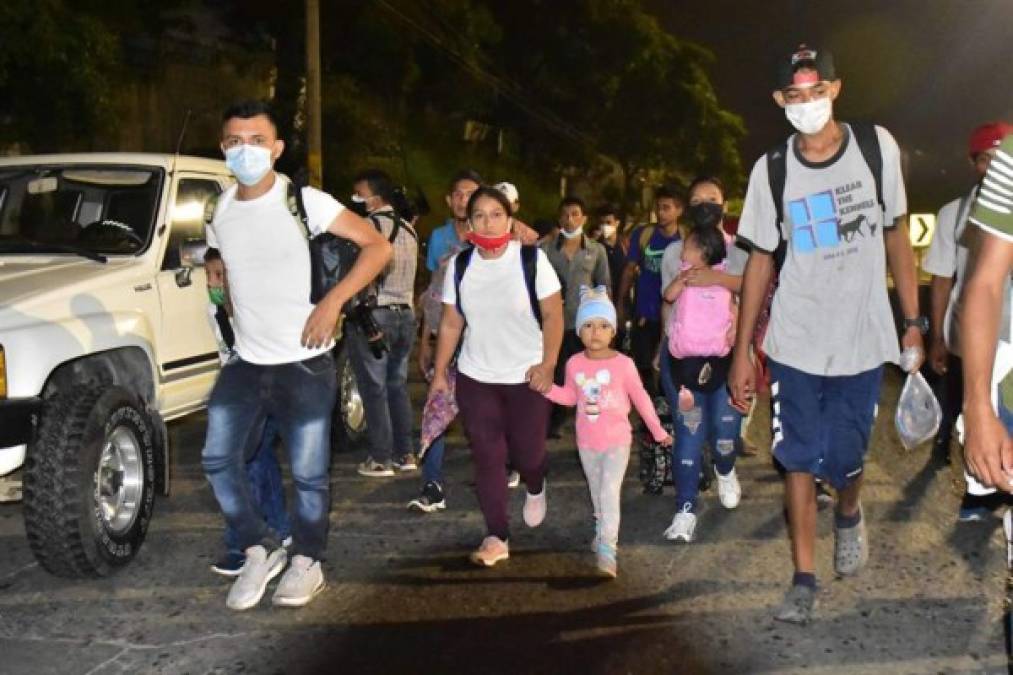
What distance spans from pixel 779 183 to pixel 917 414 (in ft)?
3.63

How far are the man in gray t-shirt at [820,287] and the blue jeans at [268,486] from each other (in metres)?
2.35

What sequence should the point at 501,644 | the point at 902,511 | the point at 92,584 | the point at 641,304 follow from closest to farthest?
the point at 501,644 → the point at 92,584 → the point at 902,511 → the point at 641,304

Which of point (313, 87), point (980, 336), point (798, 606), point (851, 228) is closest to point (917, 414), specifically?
point (851, 228)

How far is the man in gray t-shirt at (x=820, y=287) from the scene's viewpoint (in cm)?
470

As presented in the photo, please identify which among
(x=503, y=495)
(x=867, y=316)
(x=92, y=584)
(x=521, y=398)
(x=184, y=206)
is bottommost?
(x=92, y=584)

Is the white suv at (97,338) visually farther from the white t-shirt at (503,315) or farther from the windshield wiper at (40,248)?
the white t-shirt at (503,315)

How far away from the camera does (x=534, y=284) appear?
557 cm

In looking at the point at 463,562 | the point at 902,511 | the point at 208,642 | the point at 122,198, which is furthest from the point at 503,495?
the point at 122,198

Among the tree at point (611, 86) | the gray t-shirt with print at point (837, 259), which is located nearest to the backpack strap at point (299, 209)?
the gray t-shirt with print at point (837, 259)

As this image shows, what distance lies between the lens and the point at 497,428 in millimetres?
5645

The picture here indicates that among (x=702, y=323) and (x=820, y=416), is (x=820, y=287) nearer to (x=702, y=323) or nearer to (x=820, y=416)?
(x=820, y=416)

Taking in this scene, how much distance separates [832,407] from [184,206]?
13.0 ft

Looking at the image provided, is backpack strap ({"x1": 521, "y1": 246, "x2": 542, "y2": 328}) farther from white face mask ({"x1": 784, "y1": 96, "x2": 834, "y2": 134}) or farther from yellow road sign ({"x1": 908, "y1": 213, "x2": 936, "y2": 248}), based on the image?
yellow road sign ({"x1": 908, "y1": 213, "x2": 936, "y2": 248})

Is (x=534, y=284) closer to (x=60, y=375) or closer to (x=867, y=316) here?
(x=867, y=316)
